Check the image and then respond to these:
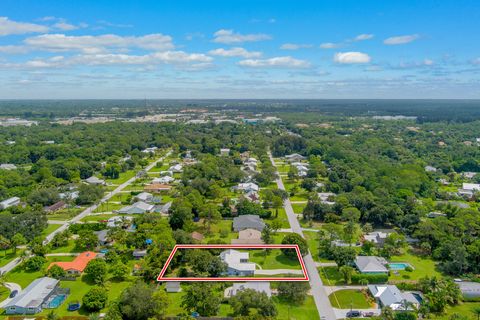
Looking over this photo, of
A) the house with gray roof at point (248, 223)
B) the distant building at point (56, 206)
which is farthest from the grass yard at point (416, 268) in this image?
the distant building at point (56, 206)

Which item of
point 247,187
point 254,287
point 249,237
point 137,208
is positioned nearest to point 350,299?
point 254,287

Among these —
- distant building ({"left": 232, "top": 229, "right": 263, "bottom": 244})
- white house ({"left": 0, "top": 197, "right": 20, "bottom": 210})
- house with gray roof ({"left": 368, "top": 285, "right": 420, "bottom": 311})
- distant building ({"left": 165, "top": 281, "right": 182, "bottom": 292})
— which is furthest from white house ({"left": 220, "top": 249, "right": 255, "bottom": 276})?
white house ({"left": 0, "top": 197, "right": 20, "bottom": 210})

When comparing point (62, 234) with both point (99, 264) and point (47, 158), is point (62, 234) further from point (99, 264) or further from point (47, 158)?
point (47, 158)

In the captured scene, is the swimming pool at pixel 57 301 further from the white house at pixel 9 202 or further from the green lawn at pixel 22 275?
the white house at pixel 9 202

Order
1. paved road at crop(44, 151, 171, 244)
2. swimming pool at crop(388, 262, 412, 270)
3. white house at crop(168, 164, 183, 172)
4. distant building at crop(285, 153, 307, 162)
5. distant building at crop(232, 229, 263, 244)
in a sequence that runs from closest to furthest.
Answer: swimming pool at crop(388, 262, 412, 270) → distant building at crop(232, 229, 263, 244) → paved road at crop(44, 151, 171, 244) → white house at crop(168, 164, 183, 172) → distant building at crop(285, 153, 307, 162)

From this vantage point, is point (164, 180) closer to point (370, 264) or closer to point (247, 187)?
point (247, 187)

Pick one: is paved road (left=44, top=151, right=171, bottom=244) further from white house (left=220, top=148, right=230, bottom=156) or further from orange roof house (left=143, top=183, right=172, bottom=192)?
white house (left=220, top=148, right=230, bottom=156)
